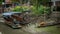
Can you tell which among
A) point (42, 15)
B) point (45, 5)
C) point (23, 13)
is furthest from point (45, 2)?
point (23, 13)

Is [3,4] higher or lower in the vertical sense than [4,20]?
higher

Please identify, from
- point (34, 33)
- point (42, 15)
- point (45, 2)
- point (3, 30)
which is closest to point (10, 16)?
point (3, 30)

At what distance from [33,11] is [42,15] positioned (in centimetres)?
32

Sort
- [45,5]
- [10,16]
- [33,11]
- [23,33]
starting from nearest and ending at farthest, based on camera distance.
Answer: [23,33] → [10,16] → [33,11] → [45,5]

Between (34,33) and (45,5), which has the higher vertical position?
(45,5)

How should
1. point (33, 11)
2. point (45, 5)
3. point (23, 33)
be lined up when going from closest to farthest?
1. point (23, 33)
2. point (33, 11)
3. point (45, 5)

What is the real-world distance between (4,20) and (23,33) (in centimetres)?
80

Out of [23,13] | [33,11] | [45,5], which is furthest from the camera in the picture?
[45,5]

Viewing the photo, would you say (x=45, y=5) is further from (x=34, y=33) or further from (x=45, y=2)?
(x=34, y=33)

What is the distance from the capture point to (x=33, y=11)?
5391mm

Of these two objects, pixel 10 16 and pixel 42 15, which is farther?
pixel 42 15

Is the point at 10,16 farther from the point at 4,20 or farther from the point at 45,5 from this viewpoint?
the point at 45,5

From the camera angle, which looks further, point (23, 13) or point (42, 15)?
point (42, 15)

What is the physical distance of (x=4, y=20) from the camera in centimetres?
466
